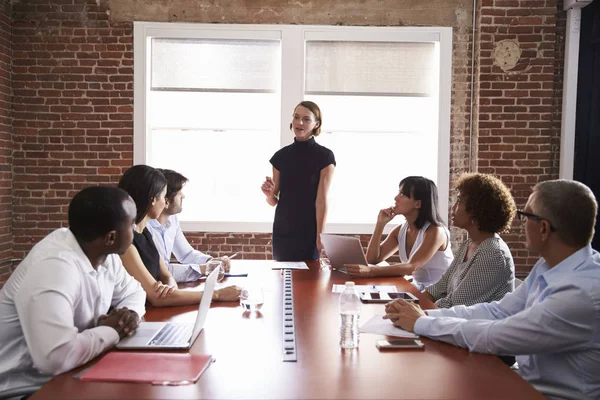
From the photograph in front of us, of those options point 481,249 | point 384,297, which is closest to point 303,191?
point 384,297

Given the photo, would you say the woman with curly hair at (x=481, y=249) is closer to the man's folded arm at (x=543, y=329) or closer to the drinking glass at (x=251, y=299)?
the man's folded arm at (x=543, y=329)

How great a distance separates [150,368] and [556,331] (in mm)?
1218

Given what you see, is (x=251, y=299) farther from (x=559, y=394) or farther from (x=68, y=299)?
(x=559, y=394)

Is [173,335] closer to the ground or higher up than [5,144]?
closer to the ground

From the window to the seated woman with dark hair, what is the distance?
2.80 metres

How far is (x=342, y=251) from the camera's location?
3.50 m

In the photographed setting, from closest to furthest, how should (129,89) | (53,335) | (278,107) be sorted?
(53,335), (129,89), (278,107)

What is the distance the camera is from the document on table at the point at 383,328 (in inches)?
81.2

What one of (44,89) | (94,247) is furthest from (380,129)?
(94,247)

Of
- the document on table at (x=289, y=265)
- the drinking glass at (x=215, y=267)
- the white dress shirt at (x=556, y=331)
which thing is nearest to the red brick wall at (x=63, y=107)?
the document on table at (x=289, y=265)

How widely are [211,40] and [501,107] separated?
289 centimetres

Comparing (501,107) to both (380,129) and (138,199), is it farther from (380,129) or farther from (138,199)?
(138,199)

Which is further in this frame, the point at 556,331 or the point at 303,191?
the point at 303,191

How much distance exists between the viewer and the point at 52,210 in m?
5.77
